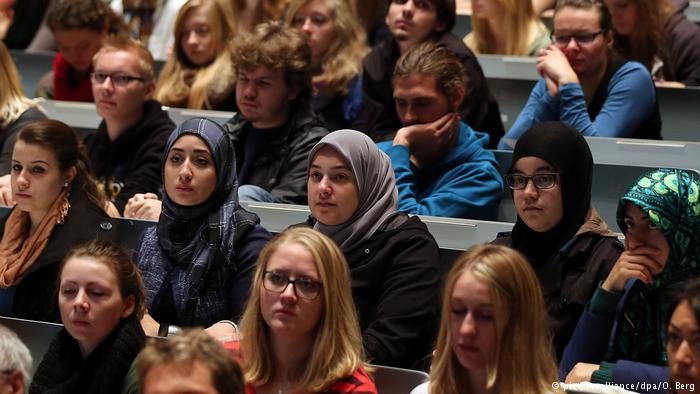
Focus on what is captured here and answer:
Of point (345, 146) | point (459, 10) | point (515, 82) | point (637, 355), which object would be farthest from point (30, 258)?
point (459, 10)

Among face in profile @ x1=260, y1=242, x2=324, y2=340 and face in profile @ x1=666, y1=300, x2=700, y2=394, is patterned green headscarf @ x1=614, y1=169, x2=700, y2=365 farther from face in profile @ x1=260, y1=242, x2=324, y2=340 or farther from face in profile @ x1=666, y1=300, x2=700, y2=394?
face in profile @ x1=260, y1=242, x2=324, y2=340

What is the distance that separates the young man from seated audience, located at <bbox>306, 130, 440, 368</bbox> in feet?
3.05

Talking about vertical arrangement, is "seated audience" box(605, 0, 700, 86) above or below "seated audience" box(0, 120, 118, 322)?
above

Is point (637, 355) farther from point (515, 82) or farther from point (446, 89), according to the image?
point (515, 82)

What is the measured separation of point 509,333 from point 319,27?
231 cm

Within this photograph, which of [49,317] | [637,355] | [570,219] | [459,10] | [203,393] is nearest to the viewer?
[203,393]

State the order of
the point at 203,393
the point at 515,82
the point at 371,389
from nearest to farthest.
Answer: the point at 203,393, the point at 371,389, the point at 515,82

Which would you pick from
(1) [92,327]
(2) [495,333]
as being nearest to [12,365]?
(1) [92,327]

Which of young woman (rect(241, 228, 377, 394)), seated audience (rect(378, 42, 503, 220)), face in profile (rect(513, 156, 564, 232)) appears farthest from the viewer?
seated audience (rect(378, 42, 503, 220))

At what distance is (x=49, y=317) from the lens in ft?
10.5

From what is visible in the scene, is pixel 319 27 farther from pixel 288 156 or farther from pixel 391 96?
A: pixel 288 156

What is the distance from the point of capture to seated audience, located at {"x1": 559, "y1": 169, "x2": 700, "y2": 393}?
2627mm

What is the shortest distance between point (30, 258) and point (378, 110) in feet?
4.20

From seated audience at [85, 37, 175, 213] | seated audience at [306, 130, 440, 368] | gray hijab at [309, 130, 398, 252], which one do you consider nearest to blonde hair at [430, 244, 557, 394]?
seated audience at [306, 130, 440, 368]
